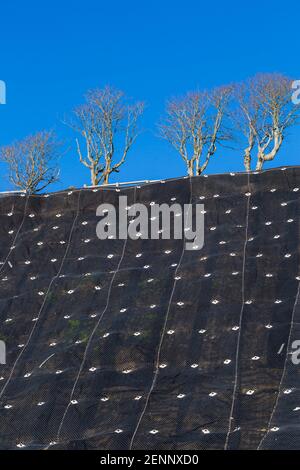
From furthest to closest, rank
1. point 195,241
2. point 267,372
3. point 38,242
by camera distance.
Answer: point 38,242 < point 195,241 < point 267,372

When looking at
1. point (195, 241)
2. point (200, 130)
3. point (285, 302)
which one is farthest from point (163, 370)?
point (200, 130)

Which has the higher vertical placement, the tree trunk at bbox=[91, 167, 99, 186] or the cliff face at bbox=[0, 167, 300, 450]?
the tree trunk at bbox=[91, 167, 99, 186]

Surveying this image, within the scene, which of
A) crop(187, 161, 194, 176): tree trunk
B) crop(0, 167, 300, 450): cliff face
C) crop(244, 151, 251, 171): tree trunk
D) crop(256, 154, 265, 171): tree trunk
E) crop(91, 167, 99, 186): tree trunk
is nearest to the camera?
crop(0, 167, 300, 450): cliff face

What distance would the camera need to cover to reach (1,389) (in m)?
8.16

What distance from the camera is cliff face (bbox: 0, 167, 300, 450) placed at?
22.9ft

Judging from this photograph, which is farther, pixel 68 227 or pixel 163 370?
pixel 68 227

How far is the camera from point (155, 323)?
27.5 feet

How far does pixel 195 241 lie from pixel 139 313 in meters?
1.48

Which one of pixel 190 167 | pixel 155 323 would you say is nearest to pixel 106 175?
pixel 190 167

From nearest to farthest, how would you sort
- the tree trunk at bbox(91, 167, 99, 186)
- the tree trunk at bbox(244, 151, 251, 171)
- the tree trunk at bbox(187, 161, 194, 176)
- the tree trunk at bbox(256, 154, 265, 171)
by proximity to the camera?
the tree trunk at bbox(244, 151, 251, 171) < the tree trunk at bbox(256, 154, 265, 171) < the tree trunk at bbox(187, 161, 194, 176) < the tree trunk at bbox(91, 167, 99, 186)

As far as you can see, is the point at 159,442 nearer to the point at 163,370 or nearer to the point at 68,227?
the point at 163,370

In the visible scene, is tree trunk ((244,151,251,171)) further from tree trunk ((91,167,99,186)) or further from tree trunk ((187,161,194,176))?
tree trunk ((91,167,99,186))

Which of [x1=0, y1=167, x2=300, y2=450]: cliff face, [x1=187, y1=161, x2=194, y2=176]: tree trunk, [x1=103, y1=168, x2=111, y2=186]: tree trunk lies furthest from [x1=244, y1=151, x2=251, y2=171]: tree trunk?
[x1=0, y1=167, x2=300, y2=450]: cliff face

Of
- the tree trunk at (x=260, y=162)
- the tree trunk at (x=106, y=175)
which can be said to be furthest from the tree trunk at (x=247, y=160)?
the tree trunk at (x=106, y=175)
